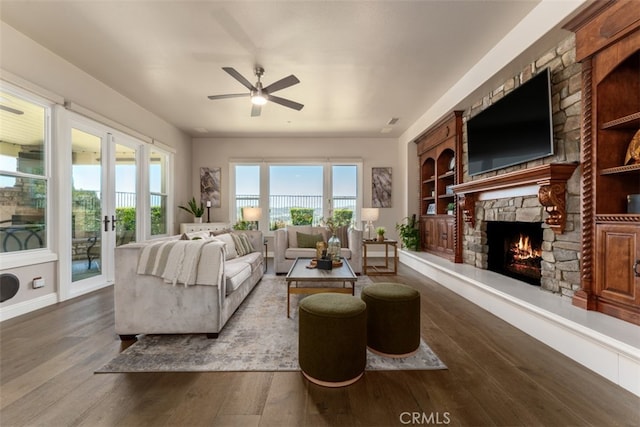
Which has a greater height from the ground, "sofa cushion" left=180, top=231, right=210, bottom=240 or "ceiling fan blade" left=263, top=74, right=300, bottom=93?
"ceiling fan blade" left=263, top=74, right=300, bottom=93

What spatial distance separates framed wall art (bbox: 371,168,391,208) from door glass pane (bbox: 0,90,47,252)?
572 centimetres

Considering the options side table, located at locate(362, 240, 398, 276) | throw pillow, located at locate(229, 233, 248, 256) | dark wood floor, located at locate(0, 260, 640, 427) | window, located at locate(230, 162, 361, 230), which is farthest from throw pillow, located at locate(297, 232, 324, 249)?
dark wood floor, located at locate(0, 260, 640, 427)

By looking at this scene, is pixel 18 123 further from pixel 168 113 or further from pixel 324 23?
pixel 324 23

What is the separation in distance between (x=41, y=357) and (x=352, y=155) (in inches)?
238

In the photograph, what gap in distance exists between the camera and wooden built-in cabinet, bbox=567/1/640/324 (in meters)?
2.00

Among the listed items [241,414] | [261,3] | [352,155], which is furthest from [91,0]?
[352,155]

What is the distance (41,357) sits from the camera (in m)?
2.06

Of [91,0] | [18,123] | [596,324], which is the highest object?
[91,0]

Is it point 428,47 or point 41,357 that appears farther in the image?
point 428,47

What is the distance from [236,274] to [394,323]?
165cm

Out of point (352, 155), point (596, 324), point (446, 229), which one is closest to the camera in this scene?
point (596, 324)

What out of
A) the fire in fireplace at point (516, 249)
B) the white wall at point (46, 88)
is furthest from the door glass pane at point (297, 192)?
the fire in fireplace at point (516, 249)

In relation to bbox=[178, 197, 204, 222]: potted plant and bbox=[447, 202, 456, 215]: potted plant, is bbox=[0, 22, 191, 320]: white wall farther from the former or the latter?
bbox=[447, 202, 456, 215]: potted plant

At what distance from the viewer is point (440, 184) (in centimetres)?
524
